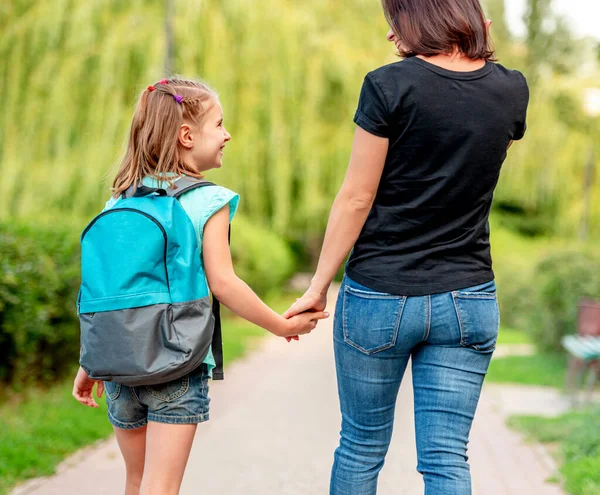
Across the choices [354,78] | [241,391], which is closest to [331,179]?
[354,78]

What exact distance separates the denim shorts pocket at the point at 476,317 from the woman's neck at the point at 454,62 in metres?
0.62

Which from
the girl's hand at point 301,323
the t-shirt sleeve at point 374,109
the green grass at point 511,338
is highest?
the t-shirt sleeve at point 374,109

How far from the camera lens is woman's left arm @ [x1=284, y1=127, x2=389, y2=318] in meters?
2.35

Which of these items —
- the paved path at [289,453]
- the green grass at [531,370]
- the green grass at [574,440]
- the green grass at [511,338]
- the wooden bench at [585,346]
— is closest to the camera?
the green grass at [574,440]

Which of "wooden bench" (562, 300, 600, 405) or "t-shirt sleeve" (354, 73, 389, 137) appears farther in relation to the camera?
"wooden bench" (562, 300, 600, 405)

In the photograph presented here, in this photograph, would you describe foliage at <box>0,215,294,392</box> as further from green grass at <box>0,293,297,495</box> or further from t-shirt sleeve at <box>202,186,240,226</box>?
t-shirt sleeve at <box>202,186,240,226</box>

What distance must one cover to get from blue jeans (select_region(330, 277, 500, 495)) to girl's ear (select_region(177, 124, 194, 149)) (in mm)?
607

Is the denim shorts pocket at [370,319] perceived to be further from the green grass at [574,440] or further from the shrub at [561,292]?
the shrub at [561,292]

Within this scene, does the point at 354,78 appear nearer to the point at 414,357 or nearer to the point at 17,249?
the point at 17,249

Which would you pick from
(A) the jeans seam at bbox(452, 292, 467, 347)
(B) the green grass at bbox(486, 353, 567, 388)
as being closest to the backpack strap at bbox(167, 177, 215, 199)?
(A) the jeans seam at bbox(452, 292, 467, 347)

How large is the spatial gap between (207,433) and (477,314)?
11.3ft

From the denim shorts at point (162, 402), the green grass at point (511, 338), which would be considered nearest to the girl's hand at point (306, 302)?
the denim shorts at point (162, 402)

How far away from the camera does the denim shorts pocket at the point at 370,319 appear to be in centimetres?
237

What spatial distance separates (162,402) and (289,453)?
9.13 feet
